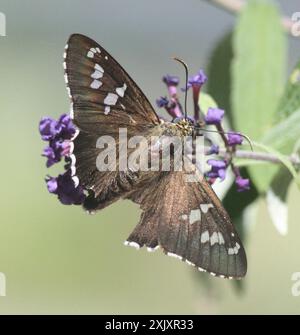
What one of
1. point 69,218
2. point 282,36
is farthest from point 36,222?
point 282,36

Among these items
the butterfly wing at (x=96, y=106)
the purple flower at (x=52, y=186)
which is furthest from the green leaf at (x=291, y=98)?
the purple flower at (x=52, y=186)

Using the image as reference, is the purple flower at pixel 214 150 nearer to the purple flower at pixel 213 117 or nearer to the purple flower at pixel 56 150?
the purple flower at pixel 213 117

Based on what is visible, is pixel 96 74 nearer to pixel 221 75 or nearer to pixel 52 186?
pixel 52 186

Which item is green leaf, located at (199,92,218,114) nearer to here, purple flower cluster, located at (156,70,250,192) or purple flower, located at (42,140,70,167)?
purple flower cluster, located at (156,70,250,192)

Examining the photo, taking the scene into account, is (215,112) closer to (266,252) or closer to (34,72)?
(266,252)

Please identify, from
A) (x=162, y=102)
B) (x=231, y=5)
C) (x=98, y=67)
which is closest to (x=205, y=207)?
(x=162, y=102)

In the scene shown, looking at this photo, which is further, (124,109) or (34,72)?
(34,72)
